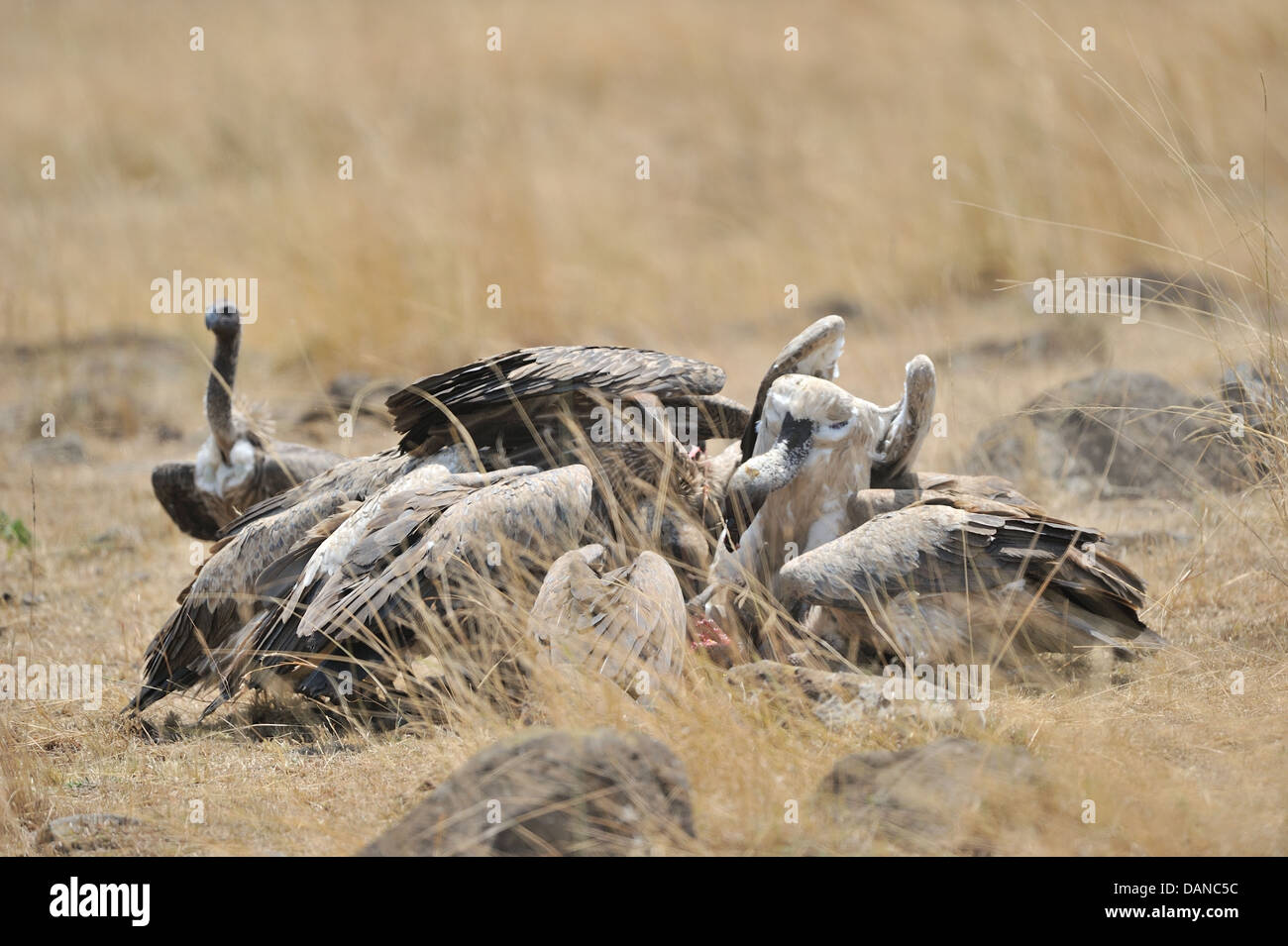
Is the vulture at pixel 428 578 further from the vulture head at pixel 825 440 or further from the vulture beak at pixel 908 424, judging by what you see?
the vulture beak at pixel 908 424

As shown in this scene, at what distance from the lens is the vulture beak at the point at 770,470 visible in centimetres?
472

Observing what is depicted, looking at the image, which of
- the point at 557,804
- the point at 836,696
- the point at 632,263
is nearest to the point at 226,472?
the point at 836,696

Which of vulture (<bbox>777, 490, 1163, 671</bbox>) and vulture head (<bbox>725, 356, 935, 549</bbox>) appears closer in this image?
vulture (<bbox>777, 490, 1163, 671</bbox>)

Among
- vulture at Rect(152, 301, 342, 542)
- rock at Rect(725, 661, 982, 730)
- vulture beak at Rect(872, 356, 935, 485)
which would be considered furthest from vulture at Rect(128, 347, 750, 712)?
vulture at Rect(152, 301, 342, 542)

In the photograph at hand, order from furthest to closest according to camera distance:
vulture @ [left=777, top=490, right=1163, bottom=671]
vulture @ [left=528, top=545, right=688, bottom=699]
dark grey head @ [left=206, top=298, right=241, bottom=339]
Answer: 1. dark grey head @ [left=206, top=298, right=241, bottom=339]
2. vulture @ [left=777, top=490, right=1163, bottom=671]
3. vulture @ [left=528, top=545, right=688, bottom=699]

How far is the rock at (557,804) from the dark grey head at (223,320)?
4.95 metres

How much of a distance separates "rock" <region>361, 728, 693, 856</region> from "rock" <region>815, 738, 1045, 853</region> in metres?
0.45

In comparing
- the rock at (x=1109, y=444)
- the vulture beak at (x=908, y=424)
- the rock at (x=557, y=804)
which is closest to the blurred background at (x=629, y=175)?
the rock at (x=1109, y=444)

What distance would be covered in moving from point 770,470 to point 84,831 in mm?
2610

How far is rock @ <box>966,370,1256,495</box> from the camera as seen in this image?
6.91 metres

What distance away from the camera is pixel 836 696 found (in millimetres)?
4113

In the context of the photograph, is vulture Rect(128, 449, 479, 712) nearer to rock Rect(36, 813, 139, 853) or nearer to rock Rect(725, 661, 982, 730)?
rock Rect(36, 813, 139, 853)

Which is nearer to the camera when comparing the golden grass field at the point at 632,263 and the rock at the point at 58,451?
the golden grass field at the point at 632,263

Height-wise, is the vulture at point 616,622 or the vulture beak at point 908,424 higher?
the vulture beak at point 908,424
